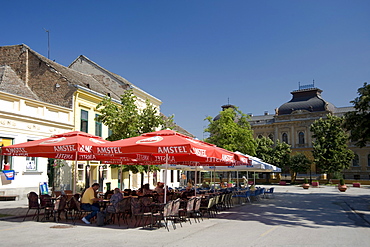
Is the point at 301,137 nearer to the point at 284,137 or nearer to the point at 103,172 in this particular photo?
the point at 284,137

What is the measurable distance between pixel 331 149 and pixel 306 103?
20.4 m

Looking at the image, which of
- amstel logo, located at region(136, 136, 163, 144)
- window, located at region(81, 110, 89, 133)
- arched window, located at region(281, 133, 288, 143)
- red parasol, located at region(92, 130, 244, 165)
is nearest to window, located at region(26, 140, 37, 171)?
window, located at region(81, 110, 89, 133)

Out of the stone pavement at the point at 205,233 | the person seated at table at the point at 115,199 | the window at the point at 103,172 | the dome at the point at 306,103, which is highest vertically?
the dome at the point at 306,103

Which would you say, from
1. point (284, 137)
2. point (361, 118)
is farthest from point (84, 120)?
point (284, 137)

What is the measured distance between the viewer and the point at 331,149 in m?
52.4

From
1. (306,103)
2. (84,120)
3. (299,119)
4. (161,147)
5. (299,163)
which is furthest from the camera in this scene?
(306,103)

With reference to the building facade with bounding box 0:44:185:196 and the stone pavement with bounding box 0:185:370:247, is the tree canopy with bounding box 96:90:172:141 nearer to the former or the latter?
the building facade with bounding box 0:44:185:196

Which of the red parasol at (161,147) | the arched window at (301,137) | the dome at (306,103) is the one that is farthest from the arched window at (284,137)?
the red parasol at (161,147)

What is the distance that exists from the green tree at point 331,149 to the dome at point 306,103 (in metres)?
15.7

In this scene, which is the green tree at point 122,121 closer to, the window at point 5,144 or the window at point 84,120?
the window at point 84,120

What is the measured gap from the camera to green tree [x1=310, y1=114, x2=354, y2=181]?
5206cm

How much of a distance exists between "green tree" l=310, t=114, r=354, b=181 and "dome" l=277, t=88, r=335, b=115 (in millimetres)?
15746

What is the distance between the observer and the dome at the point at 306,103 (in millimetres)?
69250

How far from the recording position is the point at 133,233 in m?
10.3
